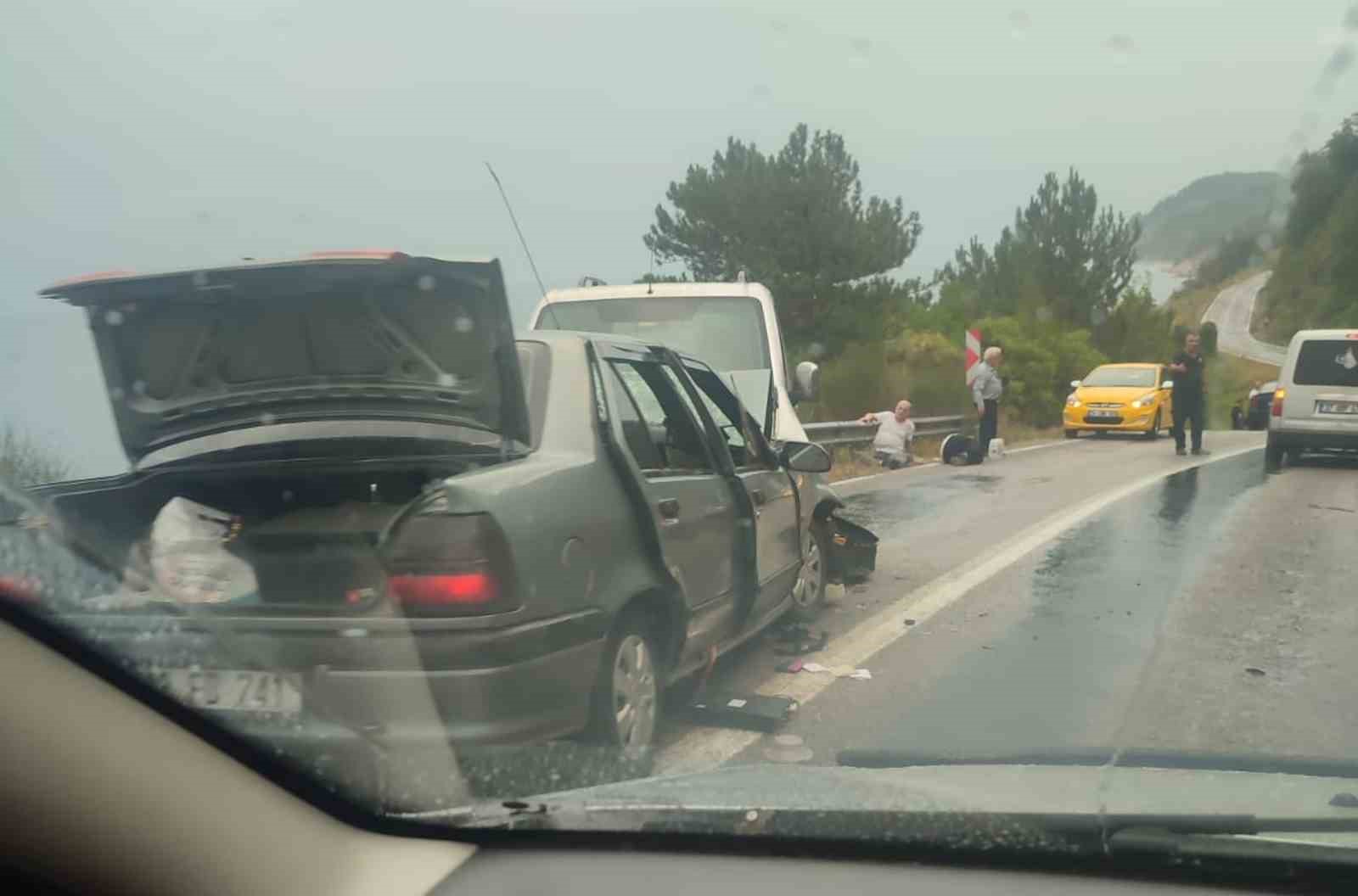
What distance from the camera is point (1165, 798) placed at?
2615 mm

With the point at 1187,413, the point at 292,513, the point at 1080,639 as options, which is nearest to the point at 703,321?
the point at 1080,639

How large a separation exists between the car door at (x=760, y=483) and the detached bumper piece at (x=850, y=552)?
4.37ft

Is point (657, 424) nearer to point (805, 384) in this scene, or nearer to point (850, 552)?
point (850, 552)

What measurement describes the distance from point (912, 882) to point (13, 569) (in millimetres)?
1692

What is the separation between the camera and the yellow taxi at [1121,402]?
2517 centimetres

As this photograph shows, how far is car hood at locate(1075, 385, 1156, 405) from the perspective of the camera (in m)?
25.4

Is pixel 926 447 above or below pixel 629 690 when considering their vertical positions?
below

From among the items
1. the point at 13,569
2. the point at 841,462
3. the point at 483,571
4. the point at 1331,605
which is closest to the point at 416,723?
the point at 483,571

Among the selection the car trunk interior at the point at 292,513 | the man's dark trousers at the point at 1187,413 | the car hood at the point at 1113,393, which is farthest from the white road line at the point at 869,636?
the car hood at the point at 1113,393

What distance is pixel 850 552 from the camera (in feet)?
26.1

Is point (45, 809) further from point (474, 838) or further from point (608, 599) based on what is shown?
point (608, 599)

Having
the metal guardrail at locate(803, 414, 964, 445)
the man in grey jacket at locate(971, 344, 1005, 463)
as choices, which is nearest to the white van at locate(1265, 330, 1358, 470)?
the man in grey jacket at locate(971, 344, 1005, 463)

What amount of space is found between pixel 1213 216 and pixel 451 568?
13.3m

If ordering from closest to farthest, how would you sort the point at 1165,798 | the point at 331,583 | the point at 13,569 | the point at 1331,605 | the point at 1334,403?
Result: the point at 13,569
the point at 1165,798
the point at 331,583
the point at 1331,605
the point at 1334,403
